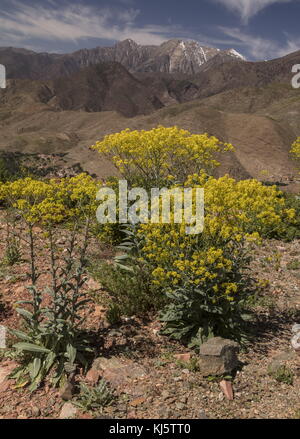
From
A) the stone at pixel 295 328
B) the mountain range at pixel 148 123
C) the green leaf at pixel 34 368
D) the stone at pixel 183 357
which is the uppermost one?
the mountain range at pixel 148 123

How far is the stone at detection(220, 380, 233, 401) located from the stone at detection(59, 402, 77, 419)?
2.27 m

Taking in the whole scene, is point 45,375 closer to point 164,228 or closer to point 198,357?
point 198,357

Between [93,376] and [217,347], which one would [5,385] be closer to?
[93,376]

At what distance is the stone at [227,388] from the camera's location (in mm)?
5287

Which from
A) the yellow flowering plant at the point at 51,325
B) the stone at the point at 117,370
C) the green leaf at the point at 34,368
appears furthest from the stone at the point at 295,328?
the green leaf at the point at 34,368

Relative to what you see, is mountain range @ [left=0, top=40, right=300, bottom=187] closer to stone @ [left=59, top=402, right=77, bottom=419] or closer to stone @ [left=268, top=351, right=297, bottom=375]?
stone @ [left=268, top=351, right=297, bottom=375]

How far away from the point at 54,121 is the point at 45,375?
251 ft

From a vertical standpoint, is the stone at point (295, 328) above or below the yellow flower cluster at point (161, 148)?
below

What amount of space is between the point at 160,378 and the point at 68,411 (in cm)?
152

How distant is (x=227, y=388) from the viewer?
5402mm

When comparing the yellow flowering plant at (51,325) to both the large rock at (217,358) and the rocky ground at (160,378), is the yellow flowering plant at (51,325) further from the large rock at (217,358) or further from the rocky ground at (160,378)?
the large rock at (217,358)

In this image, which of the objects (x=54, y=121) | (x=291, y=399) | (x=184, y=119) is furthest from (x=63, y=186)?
(x=54, y=121)

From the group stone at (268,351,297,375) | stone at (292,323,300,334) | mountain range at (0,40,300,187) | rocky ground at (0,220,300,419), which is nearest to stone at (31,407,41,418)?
rocky ground at (0,220,300,419)
